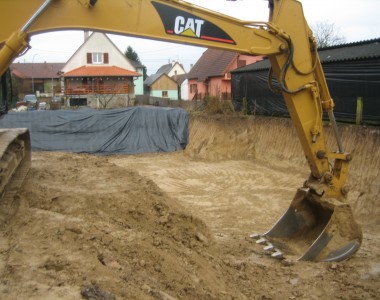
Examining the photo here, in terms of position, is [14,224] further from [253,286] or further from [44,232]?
[253,286]

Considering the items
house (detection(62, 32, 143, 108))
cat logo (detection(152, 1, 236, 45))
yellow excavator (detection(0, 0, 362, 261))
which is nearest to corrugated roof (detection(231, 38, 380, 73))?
yellow excavator (detection(0, 0, 362, 261))

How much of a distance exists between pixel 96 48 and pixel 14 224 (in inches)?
1519

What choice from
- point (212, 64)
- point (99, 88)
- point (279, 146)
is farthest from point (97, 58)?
point (279, 146)

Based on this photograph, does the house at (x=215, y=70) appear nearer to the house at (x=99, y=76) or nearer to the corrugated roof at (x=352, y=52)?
the house at (x=99, y=76)

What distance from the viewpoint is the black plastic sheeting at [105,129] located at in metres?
16.5

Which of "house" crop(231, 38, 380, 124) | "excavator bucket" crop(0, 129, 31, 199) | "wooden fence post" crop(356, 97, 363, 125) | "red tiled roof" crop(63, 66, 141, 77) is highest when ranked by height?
"red tiled roof" crop(63, 66, 141, 77)

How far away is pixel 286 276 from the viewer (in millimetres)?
5168

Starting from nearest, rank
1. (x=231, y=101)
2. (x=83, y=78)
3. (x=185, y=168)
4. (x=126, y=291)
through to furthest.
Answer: (x=126, y=291) → (x=185, y=168) → (x=231, y=101) → (x=83, y=78)

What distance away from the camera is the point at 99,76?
37375mm

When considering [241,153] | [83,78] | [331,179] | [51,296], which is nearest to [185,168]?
[241,153]

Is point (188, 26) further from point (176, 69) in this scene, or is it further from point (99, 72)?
point (176, 69)

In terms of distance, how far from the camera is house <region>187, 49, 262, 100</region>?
103 ft

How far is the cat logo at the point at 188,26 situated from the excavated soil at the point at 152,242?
231cm

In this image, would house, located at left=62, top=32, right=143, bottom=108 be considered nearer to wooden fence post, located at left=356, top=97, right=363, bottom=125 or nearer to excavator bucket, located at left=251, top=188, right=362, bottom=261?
wooden fence post, located at left=356, top=97, right=363, bottom=125
